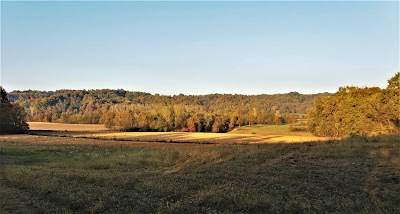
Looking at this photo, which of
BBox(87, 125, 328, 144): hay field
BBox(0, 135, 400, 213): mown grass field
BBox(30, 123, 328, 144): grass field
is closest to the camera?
BBox(0, 135, 400, 213): mown grass field

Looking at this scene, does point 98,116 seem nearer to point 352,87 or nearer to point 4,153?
point 352,87

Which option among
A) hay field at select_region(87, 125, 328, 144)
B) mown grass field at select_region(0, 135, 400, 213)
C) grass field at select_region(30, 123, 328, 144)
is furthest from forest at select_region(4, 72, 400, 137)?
mown grass field at select_region(0, 135, 400, 213)

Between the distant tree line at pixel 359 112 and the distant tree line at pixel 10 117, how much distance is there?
88.2 metres

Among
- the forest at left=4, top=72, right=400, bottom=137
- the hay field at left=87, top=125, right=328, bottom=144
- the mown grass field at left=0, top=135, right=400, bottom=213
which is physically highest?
the forest at left=4, top=72, right=400, bottom=137

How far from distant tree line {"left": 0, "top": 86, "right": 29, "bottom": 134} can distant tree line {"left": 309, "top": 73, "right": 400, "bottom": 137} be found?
88171 mm

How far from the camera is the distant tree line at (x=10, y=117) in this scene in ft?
329

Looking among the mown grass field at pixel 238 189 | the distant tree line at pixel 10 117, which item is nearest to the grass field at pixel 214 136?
the distant tree line at pixel 10 117

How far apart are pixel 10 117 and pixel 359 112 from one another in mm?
94855

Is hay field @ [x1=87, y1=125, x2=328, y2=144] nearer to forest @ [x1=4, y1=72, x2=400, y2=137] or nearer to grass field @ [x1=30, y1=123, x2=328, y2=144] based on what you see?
grass field @ [x1=30, y1=123, x2=328, y2=144]

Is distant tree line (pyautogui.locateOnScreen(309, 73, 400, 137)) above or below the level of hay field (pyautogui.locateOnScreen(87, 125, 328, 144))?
above

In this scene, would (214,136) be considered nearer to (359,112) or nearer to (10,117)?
(359,112)

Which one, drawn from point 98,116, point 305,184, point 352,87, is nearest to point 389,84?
point 352,87

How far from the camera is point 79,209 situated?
14148 millimetres

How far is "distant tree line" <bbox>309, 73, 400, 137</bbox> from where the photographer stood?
2495 inches
